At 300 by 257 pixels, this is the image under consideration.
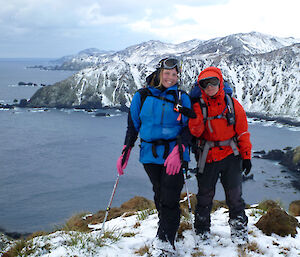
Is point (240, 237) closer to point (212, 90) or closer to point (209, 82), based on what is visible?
point (212, 90)

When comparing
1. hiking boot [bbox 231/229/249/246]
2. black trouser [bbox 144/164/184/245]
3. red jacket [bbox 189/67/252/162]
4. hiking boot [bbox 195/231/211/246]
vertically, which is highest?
red jacket [bbox 189/67/252/162]

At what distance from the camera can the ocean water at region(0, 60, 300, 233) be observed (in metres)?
45.4

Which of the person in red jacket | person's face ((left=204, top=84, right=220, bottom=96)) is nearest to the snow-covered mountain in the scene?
the person in red jacket

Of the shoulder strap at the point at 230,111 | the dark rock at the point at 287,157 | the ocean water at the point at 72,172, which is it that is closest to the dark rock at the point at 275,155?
the dark rock at the point at 287,157

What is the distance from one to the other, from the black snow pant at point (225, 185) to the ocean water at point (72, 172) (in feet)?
97.0

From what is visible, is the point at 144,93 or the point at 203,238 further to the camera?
the point at 203,238

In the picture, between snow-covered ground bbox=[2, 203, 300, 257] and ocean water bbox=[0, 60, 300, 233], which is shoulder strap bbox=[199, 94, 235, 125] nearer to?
snow-covered ground bbox=[2, 203, 300, 257]

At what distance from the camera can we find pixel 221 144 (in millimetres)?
4547

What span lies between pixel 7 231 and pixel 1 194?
13993mm

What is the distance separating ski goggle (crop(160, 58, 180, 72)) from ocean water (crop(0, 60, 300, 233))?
30.5m

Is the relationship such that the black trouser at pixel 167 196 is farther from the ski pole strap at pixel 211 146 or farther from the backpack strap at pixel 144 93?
the backpack strap at pixel 144 93

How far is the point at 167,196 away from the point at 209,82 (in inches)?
75.8

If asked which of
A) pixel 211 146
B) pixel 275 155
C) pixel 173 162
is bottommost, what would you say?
pixel 275 155

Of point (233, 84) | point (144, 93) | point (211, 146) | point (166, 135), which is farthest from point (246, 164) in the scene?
point (233, 84)
